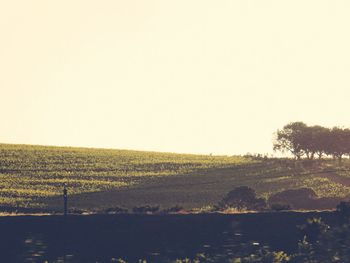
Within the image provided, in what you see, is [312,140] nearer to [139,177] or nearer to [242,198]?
[139,177]

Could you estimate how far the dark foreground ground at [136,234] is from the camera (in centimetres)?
2200

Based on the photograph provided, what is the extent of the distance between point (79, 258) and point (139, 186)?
4928 centimetres

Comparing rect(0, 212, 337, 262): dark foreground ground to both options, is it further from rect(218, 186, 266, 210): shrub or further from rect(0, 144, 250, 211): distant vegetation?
rect(0, 144, 250, 211): distant vegetation

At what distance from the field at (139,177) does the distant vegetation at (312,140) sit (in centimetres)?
837

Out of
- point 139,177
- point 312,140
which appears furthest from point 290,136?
point 139,177

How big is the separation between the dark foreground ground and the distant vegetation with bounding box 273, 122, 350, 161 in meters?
79.8

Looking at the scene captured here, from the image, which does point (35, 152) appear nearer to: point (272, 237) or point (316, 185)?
point (316, 185)

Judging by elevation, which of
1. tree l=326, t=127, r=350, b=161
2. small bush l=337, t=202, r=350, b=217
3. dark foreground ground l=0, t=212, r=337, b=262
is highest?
tree l=326, t=127, r=350, b=161

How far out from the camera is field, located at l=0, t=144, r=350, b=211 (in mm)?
63938

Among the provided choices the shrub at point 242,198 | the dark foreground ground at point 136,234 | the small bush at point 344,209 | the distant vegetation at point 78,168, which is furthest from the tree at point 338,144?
the dark foreground ground at point 136,234

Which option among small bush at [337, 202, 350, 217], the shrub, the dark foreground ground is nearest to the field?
the shrub

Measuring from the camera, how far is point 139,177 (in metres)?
77.9

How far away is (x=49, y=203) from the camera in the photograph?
6159 centimetres

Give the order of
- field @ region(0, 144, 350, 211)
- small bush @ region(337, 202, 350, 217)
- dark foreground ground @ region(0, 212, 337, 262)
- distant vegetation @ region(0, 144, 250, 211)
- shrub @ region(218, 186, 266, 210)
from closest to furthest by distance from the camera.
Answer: dark foreground ground @ region(0, 212, 337, 262) → small bush @ region(337, 202, 350, 217) → shrub @ region(218, 186, 266, 210) → field @ region(0, 144, 350, 211) → distant vegetation @ region(0, 144, 250, 211)
